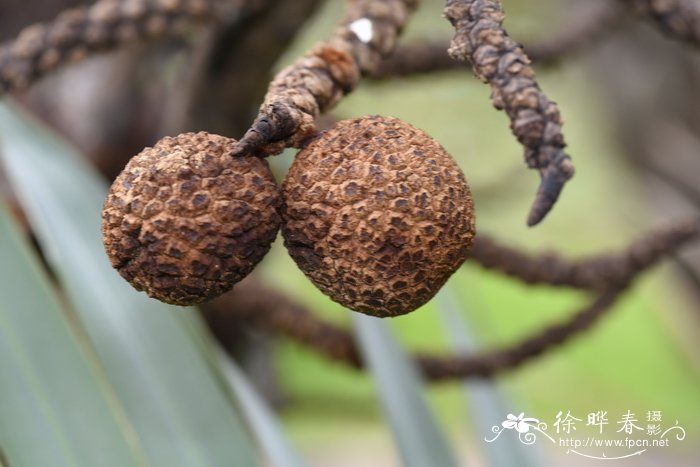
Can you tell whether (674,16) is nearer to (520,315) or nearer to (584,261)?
(584,261)

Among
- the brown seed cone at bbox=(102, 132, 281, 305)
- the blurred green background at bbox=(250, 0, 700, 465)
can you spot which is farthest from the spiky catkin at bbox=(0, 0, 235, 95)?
the blurred green background at bbox=(250, 0, 700, 465)

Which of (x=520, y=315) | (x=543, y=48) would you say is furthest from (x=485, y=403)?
(x=520, y=315)

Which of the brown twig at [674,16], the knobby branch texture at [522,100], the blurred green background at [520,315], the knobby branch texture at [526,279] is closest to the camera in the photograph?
the knobby branch texture at [522,100]

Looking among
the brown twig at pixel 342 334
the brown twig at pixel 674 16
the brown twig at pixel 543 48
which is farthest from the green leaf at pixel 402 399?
the brown twig at pixel 674 16

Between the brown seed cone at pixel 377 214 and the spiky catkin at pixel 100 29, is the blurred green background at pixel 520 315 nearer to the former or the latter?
the spiky catkin at pixel 100 29

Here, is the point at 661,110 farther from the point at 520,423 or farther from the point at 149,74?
the point at 149,74

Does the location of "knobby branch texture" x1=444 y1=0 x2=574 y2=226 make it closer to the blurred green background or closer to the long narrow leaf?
the long narrow leaf
